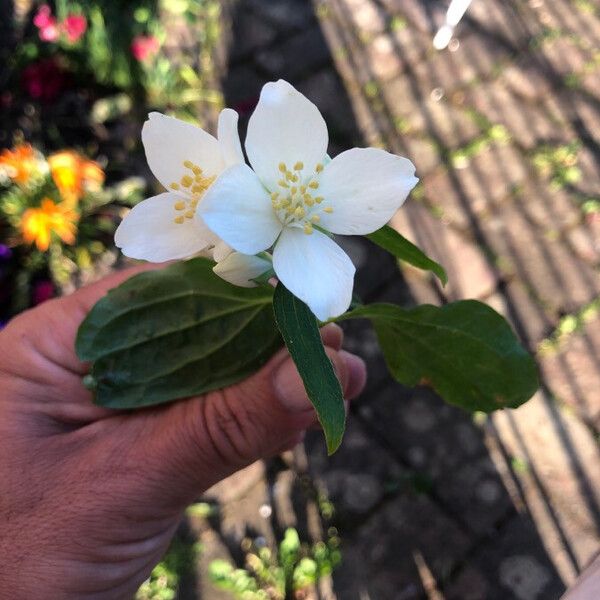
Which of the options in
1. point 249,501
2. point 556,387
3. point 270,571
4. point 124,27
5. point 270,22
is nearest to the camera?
point 270,571

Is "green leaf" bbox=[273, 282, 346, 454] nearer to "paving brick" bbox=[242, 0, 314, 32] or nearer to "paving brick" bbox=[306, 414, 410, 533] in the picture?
"paving brick" bbox=[306, 414, 410, 533]

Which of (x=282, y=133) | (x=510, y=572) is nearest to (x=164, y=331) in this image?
(x=282, y=133)

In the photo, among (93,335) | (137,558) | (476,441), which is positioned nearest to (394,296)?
(476,441)

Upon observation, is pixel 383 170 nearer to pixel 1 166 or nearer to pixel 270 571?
pixel 270 571

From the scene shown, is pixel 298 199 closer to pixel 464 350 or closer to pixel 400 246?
pixel 400 246

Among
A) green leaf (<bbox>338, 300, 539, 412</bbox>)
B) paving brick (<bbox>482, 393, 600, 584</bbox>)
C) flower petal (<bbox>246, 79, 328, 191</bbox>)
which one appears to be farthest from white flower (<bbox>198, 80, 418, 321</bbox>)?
paving brick (<bbox>482, 393, 600, 584</bbox>)

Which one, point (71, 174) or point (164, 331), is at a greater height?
point (71, 174)

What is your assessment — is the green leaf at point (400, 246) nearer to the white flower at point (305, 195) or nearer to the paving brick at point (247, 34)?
the white flower at point (305, 195)
